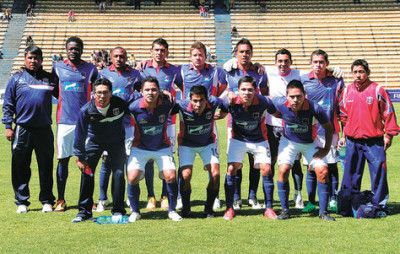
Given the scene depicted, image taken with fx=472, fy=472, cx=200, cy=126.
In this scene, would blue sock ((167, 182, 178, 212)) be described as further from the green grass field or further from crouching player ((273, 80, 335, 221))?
crouching player ((273, 80, 335, 221))

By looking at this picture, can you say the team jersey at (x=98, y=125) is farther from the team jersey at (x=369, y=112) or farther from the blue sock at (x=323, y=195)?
the team jersey at (x=369, y=112)

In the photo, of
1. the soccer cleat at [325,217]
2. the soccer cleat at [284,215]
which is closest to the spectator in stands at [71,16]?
the soccer cleat at [284,215]

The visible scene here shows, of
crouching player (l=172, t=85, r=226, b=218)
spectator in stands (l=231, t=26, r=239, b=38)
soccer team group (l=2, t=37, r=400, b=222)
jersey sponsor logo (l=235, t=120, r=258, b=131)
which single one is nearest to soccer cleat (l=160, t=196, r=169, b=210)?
soccer team group (l=2, t=37, r=400, b=222)

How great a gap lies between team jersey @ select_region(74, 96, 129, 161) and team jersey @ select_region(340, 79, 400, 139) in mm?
2878

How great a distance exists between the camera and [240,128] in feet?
19.9

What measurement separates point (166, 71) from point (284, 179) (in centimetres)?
230

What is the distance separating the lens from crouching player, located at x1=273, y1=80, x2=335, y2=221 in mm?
5723

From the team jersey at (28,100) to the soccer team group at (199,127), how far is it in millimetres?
13

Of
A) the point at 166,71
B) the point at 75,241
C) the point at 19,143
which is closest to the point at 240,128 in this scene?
the point at 166,71

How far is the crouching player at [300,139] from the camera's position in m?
5.72

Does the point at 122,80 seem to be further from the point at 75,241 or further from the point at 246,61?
the point at 75,241

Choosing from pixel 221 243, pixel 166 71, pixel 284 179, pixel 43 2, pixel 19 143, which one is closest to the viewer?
pixel 221 243

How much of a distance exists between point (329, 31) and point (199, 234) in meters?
33.0

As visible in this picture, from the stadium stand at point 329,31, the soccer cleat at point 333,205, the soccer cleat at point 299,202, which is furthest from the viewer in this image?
the stadium stand at point 329,31
